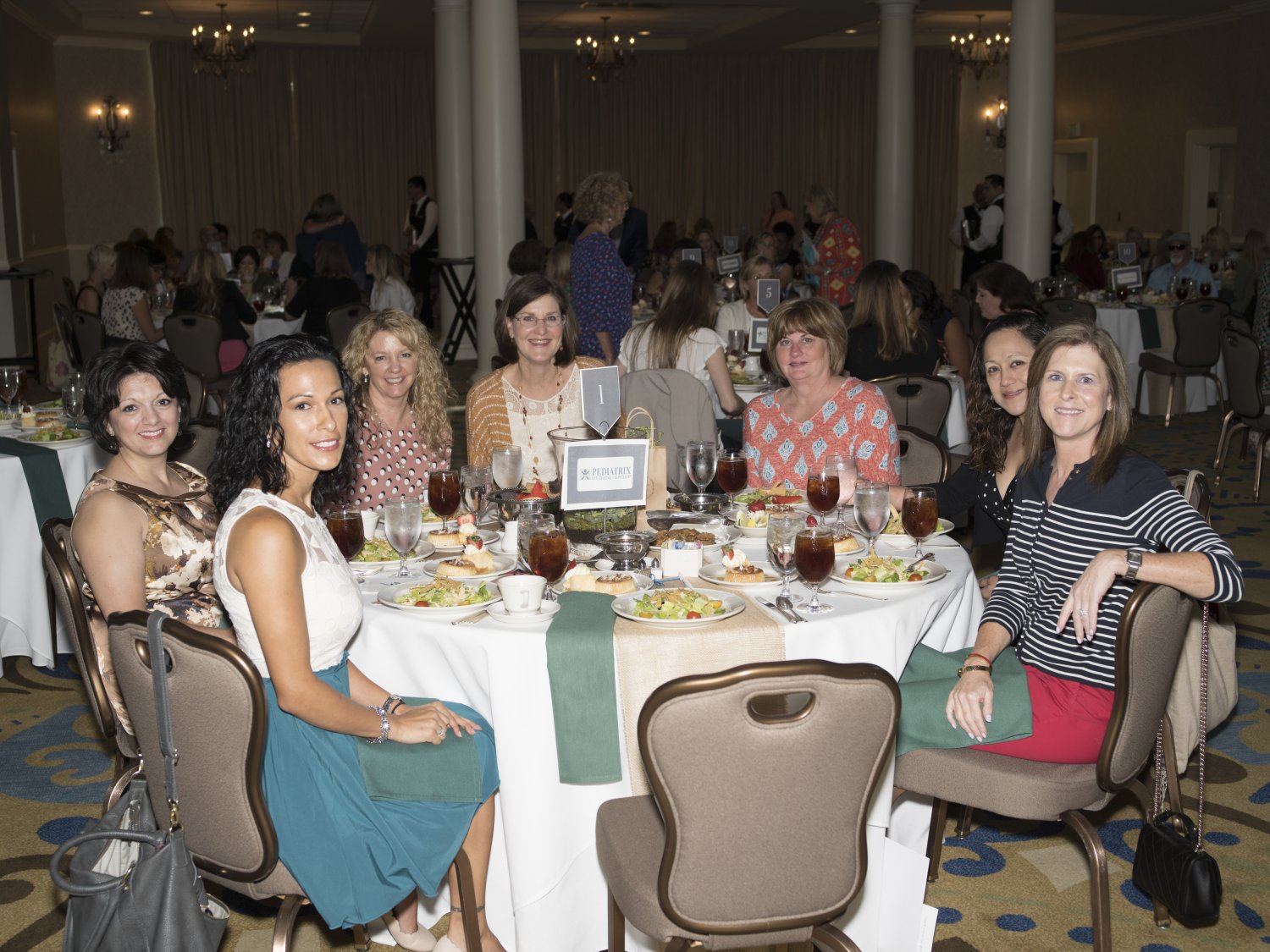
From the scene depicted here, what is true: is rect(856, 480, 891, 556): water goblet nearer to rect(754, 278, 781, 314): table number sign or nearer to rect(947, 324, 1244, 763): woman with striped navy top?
rect(947, 324, 1244, 763): woman with striped navy top

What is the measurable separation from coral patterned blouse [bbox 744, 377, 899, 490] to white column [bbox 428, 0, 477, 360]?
855 cm

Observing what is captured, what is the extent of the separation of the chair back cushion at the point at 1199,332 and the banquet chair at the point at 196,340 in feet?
19.4

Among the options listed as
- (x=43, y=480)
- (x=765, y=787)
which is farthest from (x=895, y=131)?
(x=765, y=787)

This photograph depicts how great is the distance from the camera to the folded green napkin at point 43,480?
4449mm

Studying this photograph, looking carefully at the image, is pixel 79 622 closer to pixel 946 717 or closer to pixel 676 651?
pixel 676 651

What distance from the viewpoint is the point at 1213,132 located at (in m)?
14.7

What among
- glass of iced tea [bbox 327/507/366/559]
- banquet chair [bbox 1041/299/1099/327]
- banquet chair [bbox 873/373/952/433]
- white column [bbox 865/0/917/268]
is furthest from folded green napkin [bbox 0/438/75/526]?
white column [bbox 865/0/917/268]

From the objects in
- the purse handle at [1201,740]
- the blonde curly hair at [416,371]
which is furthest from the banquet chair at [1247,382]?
the blonde curly hair at [416,371]

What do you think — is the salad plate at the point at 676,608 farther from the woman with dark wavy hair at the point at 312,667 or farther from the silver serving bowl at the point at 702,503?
the silver serving bowl at the point at 702,503

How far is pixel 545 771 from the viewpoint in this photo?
2.47m

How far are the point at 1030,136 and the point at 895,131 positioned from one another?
8.78ft

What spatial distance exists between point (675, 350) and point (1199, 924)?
339cm

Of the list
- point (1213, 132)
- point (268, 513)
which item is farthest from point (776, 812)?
point (1213, 132)

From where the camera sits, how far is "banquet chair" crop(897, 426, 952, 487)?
4.15m
